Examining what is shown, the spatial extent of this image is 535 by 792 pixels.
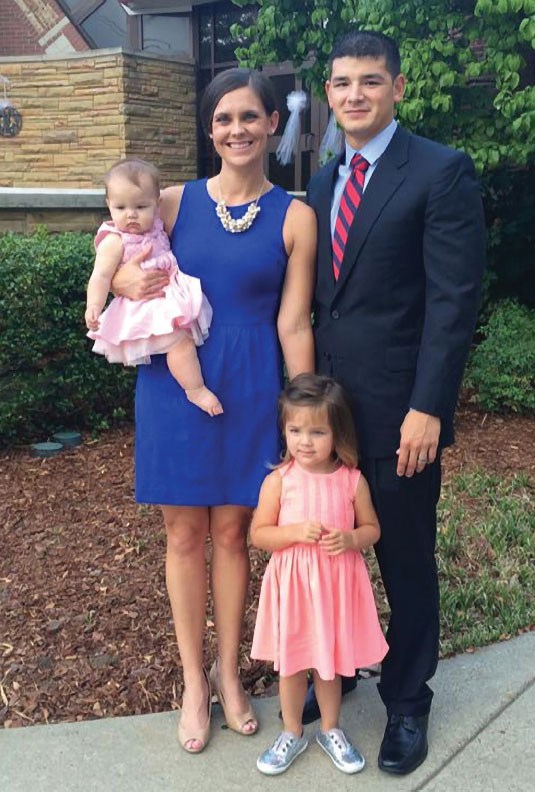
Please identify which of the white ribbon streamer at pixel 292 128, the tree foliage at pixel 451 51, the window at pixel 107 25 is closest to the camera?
the tree foliage at pixel 451 51

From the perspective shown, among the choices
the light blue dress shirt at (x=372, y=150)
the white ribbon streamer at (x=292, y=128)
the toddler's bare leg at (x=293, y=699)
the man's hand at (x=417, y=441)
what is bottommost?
the toddler's bare leg at (x=293, y=699)

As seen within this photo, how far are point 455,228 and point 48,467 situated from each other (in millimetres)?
3663

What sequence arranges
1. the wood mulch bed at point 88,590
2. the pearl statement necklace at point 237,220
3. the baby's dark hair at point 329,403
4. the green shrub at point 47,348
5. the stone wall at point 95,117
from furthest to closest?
the stone wall at point 95,117, the green shrub at point 47,348, the wood mulch bed at point 88,590, the pearl statement necklace at point 237,220, the baby's dark hair at point 329,403

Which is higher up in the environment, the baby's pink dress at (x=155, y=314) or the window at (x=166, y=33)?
the window at (x=166, y=33)

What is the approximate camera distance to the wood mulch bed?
308 cm

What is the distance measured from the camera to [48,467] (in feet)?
17.3

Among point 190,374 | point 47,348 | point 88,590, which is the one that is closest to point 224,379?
point 190,374

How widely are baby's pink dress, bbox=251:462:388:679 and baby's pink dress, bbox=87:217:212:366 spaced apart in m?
0.53

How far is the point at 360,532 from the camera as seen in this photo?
247 cm

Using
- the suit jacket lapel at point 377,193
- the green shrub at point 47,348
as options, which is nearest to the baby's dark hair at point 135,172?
the suit jacket lapel at point 377,193

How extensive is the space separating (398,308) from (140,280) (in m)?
0.76

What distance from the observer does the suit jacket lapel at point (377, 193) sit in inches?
93.0

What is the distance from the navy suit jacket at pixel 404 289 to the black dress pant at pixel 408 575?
11 cm

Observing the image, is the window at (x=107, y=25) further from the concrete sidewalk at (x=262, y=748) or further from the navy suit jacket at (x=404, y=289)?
the concrete sidewalk at (x=262, y=748)
